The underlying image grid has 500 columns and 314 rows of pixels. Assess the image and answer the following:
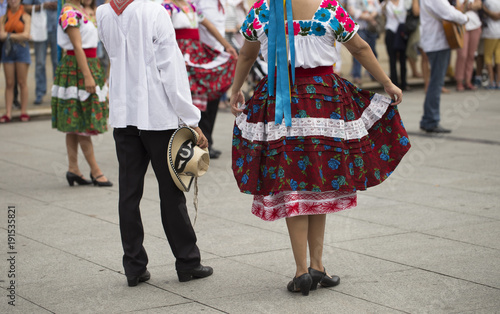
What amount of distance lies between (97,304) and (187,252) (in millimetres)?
638

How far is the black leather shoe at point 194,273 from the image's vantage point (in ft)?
15.4

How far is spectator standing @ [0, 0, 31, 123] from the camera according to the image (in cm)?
1163

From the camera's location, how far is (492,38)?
48.4ft

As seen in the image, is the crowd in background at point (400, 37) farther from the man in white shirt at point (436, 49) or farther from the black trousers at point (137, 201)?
the black trousers at point (137, 201)

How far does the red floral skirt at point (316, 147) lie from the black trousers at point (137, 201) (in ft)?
1.44

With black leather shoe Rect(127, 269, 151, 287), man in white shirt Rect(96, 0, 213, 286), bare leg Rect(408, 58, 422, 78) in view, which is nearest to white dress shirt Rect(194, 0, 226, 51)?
man in white shirt Rect(96, 0, 213, 286)

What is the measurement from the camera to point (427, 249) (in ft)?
17.3

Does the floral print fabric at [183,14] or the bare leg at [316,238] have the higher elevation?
the floral print fabric at [183,14]

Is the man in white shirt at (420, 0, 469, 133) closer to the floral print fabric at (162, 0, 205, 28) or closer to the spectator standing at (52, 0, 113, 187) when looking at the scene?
the floral print fabric at (162, 0, 205, 28)

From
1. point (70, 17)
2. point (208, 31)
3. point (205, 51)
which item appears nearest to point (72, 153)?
point (70, 17)

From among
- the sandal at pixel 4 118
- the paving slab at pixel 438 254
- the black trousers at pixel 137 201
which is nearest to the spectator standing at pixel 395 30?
the sandal at pixel 4 118

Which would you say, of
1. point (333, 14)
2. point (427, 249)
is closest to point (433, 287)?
point (427, 249)

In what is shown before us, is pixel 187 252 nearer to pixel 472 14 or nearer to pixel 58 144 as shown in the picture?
pixel 58 144

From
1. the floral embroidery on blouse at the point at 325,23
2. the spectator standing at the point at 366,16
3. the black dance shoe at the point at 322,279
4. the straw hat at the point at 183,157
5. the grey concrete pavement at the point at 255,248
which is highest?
the floral embroidery on blouse at the point at 325,23
